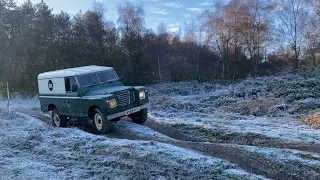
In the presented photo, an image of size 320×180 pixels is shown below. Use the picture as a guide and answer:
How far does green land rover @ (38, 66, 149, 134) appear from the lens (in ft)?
37.2

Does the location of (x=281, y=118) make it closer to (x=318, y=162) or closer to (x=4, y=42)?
(x=318, y=162)

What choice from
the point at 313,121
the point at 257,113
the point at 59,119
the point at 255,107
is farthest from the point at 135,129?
the point at 255,107

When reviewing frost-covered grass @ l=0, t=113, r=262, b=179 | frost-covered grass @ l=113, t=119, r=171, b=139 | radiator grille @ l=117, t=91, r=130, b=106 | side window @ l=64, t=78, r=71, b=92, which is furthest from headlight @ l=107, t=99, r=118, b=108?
side window @ l=64, t=78, r=71, b=92

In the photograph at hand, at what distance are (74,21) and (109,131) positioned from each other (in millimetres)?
32511

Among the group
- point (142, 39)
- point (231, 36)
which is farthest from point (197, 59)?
point (142, 39)

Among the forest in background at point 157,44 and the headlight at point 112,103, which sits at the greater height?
the forest in background at point 157,44

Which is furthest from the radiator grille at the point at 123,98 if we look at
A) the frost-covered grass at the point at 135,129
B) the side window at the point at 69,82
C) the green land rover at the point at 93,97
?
the side window at the point at 69,82

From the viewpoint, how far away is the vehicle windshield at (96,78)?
503 inches

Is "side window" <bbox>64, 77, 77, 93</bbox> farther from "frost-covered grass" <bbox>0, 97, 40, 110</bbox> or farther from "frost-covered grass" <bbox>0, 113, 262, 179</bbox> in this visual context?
"frost-covered grass" <bbox>0, 97, 40, 110</bbox>

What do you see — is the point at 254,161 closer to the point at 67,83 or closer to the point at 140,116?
the point at 140,116

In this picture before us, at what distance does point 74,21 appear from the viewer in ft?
133

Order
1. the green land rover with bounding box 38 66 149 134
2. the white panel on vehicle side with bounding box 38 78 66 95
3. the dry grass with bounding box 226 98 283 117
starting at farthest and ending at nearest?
the dry grass with bounding box 226 98 283 117
the white panel on vehicle side with bounding box 38 78 66 95
the green land rover with bounding box 38 66 149 134

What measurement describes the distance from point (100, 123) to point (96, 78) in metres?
2.37

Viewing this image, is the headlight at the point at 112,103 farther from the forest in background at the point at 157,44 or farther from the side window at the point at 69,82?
the forest in background at the point at 157,44
